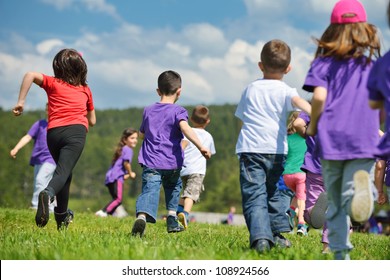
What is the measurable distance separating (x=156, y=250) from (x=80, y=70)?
3395 mm

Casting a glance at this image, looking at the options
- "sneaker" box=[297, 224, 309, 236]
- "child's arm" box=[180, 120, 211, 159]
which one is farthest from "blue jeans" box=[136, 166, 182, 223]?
"sneaker" box=[297, 224, 309, 236]

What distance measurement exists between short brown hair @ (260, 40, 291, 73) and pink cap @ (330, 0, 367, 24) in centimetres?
68

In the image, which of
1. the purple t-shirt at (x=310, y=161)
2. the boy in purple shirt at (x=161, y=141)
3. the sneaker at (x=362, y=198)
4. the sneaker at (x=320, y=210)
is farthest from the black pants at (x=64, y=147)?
the sneaker at (x=362, y=198)

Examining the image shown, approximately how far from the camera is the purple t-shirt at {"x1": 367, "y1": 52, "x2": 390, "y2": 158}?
4.44m

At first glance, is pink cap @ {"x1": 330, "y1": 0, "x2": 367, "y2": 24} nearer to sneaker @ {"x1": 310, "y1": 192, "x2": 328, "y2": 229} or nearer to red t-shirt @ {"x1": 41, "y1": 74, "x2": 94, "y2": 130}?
sneaker @ {"x1": 310, "y1": 192, "x2": 328, "y2": 229}

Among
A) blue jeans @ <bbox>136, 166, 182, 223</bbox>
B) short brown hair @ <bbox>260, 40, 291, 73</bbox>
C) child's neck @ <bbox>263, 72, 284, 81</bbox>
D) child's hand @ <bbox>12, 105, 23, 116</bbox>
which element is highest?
short brown hair @ <bbox>260, 40, 291, 73</bbox>

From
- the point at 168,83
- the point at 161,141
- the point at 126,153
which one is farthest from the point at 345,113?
the point at 126,153

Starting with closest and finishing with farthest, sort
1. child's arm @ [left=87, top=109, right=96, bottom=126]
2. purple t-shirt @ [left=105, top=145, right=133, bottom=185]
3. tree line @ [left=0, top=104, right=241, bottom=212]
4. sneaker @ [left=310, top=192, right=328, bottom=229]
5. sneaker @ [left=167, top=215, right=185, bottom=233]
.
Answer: sneaker @ [left=310, top=192, right=328, bottom=229] < child's arm @ [left=87, top=109, right=96, bottom=126] < sneaker @ [left=167, top=215, right=185, bottom=233] < purple t-shirt @ [left=105, top=145, right=133, bottom=185] < tree line @ [left=0, top=104, right=241, bottom=212]

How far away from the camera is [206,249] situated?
4.99 m

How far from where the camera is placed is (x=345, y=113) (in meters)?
4.64

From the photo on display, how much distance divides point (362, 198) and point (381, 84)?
87 cm
